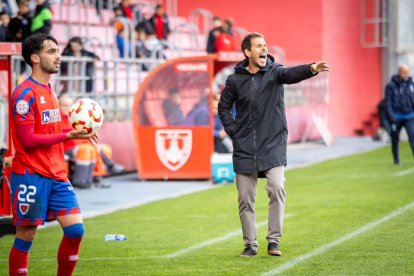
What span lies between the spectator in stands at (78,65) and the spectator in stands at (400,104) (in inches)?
234

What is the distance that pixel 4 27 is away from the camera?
22.4 metres

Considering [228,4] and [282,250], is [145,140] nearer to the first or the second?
[282,250]

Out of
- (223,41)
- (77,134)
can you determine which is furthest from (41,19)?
(77,134)

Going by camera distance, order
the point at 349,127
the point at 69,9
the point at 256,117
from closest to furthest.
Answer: the point at 256,117, the point at 69,9, the point at 349,127

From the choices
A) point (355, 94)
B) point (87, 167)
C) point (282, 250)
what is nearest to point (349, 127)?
point (355, 94)

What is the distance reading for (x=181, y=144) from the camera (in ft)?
71.6

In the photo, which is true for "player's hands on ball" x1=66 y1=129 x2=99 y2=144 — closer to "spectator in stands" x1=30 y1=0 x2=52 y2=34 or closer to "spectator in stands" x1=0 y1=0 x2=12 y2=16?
"spectator in stands" x1=30 y1=0 x2=52 y2=34

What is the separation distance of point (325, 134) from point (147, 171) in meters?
11.6

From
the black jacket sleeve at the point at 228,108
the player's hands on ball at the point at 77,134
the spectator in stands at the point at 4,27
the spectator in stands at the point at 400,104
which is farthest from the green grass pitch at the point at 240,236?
the spectator in stands at the point at 4,27

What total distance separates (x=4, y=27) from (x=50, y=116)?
13782mm

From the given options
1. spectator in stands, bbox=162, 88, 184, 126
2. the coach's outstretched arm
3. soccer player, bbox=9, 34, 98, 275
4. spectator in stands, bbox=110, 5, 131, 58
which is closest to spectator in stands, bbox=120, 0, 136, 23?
spectator in stands, bbox=110, 5, 131, 58

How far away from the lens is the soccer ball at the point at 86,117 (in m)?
9.02

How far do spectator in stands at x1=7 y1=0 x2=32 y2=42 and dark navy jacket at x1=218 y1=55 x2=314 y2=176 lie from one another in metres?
11.0

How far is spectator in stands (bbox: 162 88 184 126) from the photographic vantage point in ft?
72.3
